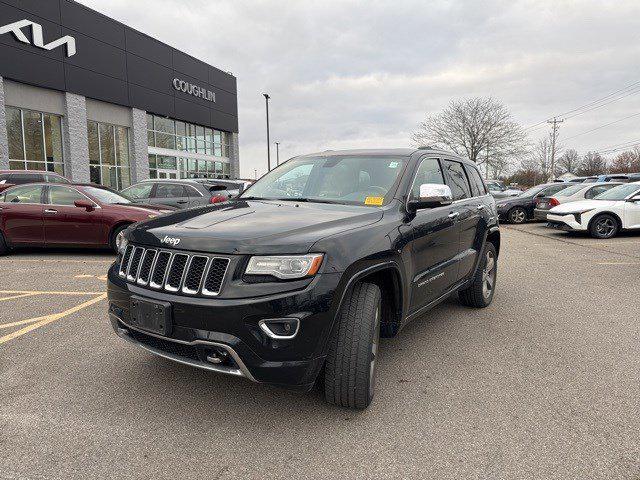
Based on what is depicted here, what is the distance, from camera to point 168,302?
2.64 meters

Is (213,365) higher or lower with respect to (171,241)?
lower

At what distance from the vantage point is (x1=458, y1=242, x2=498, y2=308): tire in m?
5.13

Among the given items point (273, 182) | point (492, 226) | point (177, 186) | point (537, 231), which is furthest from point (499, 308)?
point (537, 231)

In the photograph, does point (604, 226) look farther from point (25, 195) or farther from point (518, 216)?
point (25, 195)

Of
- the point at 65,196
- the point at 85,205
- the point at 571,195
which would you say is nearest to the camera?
the point at 85,205

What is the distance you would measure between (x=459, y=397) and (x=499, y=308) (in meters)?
2.53

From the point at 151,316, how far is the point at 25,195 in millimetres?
7962

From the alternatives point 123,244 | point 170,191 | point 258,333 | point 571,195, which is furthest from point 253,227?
point 571,195

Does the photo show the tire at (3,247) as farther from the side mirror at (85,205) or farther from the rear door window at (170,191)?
the rear door window at (170,191)

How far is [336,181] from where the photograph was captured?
394 centimetres

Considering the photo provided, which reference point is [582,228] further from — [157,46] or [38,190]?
[157,46]

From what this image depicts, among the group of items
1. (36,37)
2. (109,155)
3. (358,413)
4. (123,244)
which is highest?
(36,37)

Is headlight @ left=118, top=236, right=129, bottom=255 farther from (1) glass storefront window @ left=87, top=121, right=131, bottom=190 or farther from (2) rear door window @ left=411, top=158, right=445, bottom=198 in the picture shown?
(1) glass storefront window @ left=87, top=121, right=131, bottom=190

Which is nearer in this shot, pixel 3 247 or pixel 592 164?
pixel 3 247
